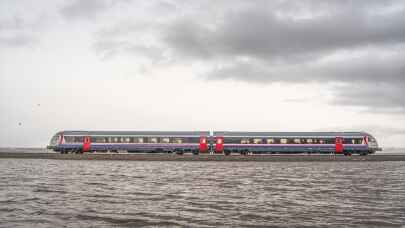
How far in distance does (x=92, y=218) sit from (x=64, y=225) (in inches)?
49.9

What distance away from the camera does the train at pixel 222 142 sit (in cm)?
5375

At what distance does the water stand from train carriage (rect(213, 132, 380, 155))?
27.0 metres

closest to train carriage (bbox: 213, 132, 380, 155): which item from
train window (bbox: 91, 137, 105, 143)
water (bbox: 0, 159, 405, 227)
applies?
train window (bbox: 91, 137, 105, 143)

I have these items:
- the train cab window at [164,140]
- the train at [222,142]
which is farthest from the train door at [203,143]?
the train cab window at [164,140]

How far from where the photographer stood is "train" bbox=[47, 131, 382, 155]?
53.8 meters

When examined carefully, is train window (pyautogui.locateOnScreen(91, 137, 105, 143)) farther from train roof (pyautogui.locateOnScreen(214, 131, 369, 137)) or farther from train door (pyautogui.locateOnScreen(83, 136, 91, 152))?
train roof (pyautogui.locateOnScreen(214, 131, 369, 137))

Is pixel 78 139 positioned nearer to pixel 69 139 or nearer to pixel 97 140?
pixel 69 139

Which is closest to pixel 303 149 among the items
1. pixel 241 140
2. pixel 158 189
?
pixel 241 140

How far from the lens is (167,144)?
5394cm

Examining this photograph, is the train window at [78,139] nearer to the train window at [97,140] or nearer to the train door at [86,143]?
the train door at [86,143]

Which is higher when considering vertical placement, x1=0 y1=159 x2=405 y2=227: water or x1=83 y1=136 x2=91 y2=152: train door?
x1=83 y1=136 x2=91 y2=152: train door

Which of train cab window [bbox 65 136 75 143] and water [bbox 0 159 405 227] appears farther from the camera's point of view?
train cab window [bbox 65 136 75 143]

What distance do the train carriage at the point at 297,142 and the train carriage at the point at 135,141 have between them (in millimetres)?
3516

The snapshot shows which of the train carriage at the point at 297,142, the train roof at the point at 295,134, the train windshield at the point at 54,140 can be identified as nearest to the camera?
the train carriage at the point at 297,142
